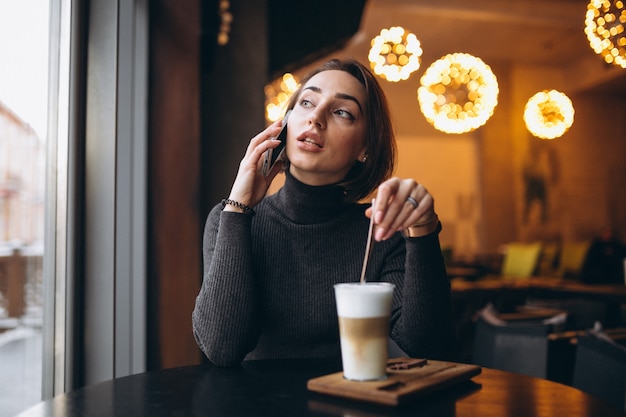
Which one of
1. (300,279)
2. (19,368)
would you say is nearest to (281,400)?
(300,279)

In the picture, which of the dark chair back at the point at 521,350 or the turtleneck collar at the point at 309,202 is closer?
the turtleneck collar at the point at 309,202

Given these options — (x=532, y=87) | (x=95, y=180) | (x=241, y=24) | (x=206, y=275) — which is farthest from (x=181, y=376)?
(x=532, y=87)

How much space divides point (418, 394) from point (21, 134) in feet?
3.92

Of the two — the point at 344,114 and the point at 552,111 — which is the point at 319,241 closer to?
the point at 344,114

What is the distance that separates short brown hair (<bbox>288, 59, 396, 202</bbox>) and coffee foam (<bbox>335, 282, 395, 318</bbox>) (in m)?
0.74

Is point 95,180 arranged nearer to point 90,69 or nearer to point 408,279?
point 90,69

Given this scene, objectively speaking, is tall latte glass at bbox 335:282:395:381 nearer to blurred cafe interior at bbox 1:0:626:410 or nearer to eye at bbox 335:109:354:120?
eye at bbox 335:109:354:120

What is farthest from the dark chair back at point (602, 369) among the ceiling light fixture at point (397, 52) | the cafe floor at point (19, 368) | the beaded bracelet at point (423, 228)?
the ceiling light fixture at point (397, 52)

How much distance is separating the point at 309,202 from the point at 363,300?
2.18 ft

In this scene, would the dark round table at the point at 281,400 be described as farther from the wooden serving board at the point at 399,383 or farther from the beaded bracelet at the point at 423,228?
the beaded bracelet at the point at 423,228

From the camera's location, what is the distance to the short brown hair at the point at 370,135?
1564 mm

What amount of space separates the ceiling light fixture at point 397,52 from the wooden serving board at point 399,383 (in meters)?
3.64

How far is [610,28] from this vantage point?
91.2 inches

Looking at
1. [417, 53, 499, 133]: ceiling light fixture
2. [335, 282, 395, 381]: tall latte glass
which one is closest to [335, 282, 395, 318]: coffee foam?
[335, 282, 395, 381]: tall latte glass
